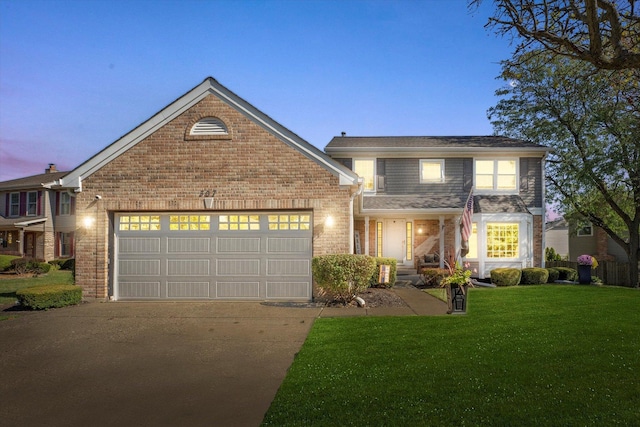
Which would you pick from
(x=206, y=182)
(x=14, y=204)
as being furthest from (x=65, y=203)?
(x=206, y=182)

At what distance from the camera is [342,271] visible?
11273 millimetres

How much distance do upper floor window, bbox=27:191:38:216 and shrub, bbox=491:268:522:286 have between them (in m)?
32.3

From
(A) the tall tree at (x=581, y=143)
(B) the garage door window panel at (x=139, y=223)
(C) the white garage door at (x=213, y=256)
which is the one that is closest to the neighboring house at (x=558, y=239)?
(A) the tall tree at (x=581, y=143)

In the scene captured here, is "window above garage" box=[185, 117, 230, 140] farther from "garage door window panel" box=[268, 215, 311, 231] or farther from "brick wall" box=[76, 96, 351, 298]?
"garage door window panel" box=[268, 215, 311, 231]

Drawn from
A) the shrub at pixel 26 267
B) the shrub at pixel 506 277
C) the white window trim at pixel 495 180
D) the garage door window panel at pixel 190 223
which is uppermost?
the white window trim at pixel 495 180

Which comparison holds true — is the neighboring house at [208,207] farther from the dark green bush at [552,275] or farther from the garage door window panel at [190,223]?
the dark green bush at [552,275]

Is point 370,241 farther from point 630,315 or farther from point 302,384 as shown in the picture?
point 302,384

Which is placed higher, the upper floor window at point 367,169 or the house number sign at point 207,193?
the upper floor window at point 367,169

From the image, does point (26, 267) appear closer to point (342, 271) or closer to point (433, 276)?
point (342, 271)

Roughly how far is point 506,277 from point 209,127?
12.9 meters

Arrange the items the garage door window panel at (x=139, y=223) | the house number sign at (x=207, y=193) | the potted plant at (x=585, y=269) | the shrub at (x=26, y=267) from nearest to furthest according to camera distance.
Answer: the house number sign at (x=207, y=193)
the garage door window panel at (x=139, y=223)
the potted plant at (x=585, y=269)
the shrub at (x=26, y=267)

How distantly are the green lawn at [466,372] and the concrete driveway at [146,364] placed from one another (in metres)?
0.57

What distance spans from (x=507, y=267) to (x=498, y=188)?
13.0 ft

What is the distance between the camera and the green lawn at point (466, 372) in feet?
15.1
